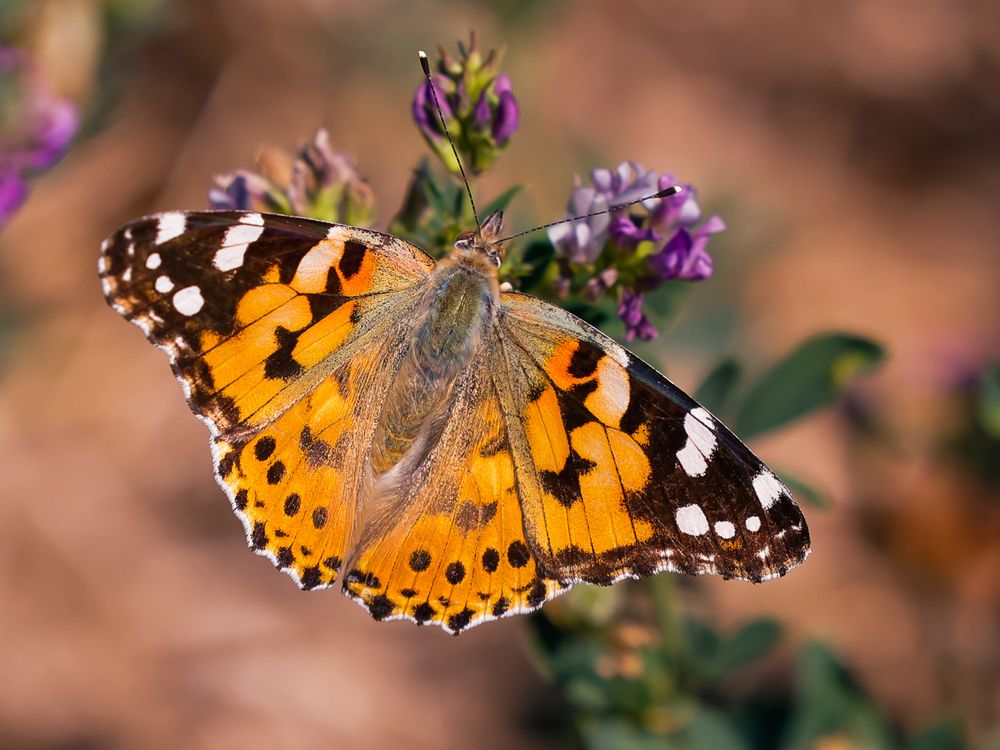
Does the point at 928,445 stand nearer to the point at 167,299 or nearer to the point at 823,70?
the point at 823,70

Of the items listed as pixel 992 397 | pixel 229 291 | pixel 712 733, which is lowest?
pixel 712 733

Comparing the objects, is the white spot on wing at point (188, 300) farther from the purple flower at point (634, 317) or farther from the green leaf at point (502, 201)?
the purple flower at point (634, 317)

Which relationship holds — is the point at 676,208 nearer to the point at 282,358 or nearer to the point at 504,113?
the point at 504,113

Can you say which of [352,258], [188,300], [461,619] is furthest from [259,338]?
[461,619]

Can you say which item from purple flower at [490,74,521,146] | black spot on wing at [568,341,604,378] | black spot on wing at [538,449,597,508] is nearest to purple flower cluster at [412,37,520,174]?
purple flower at [490,74,521,146]

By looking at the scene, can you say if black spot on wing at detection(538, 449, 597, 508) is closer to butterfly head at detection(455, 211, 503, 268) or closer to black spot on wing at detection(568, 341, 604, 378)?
black spot on wing at detection(568, 341, 604, 378)

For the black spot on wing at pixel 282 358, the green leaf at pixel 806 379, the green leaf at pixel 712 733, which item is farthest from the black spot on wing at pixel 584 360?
the green leaf at pixel 712 733
